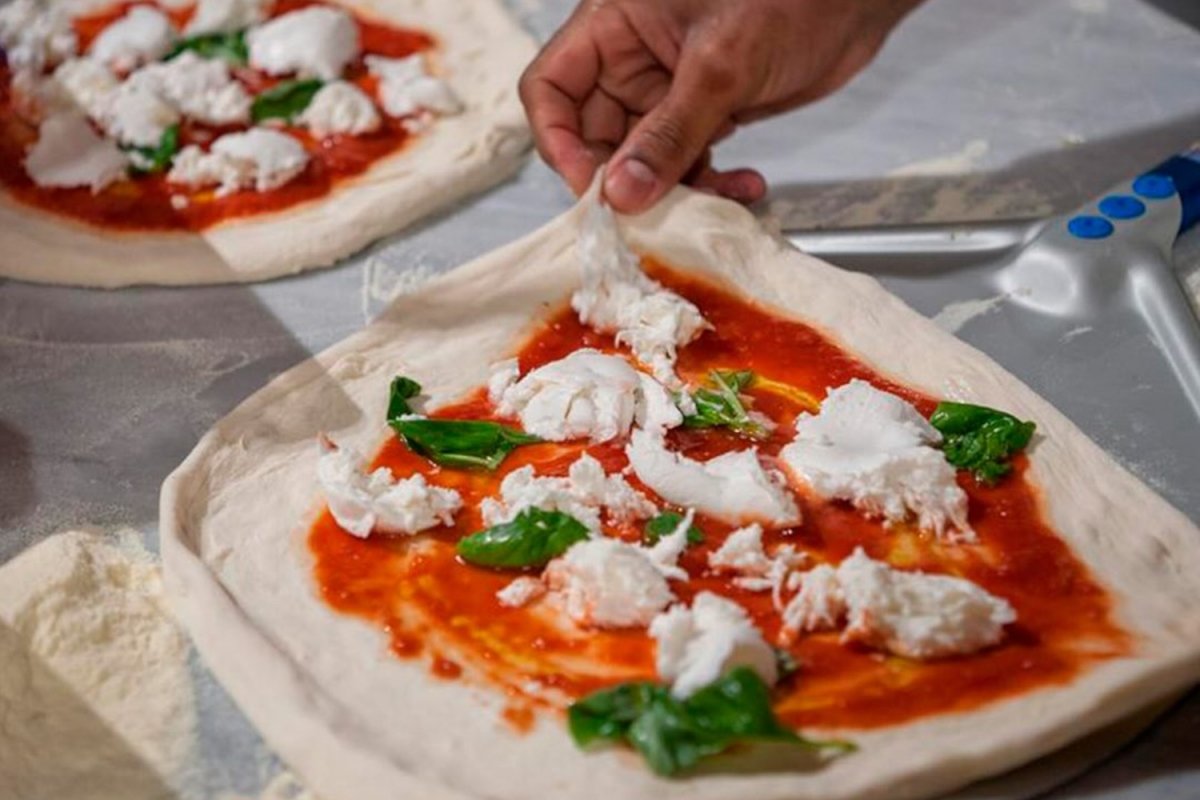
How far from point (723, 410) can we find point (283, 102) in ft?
5.18

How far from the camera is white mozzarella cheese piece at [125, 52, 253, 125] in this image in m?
3.68

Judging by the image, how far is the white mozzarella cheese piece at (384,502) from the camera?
96.2 inches

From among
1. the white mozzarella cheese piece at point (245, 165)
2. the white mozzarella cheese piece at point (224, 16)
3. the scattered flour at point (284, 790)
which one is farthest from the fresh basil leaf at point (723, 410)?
the white mozzarella cheese piece at point (224, 16)

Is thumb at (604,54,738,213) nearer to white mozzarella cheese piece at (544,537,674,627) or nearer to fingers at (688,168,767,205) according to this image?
fingers at (688,168,767,205)

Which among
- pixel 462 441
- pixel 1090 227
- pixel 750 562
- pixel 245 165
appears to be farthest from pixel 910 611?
pixel 245 165

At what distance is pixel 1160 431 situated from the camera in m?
2.87

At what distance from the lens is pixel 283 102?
147 inches

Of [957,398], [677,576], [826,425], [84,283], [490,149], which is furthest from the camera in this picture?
[490,149]

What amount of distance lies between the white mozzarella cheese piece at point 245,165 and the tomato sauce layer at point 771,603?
980mm

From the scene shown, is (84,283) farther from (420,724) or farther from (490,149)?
(420,724)

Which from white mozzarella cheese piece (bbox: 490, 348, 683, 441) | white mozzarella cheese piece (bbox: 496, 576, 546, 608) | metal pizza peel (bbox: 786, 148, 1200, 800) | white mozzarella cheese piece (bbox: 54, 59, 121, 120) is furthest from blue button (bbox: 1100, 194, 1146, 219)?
white mozzarella cheese piece (bbox: 54, 59, 121, 120)

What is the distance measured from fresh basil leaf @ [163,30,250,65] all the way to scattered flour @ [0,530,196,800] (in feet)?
5.53

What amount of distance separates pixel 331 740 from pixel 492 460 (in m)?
0.61

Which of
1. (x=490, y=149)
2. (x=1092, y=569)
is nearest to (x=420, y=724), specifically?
(x=1092, y=569)
